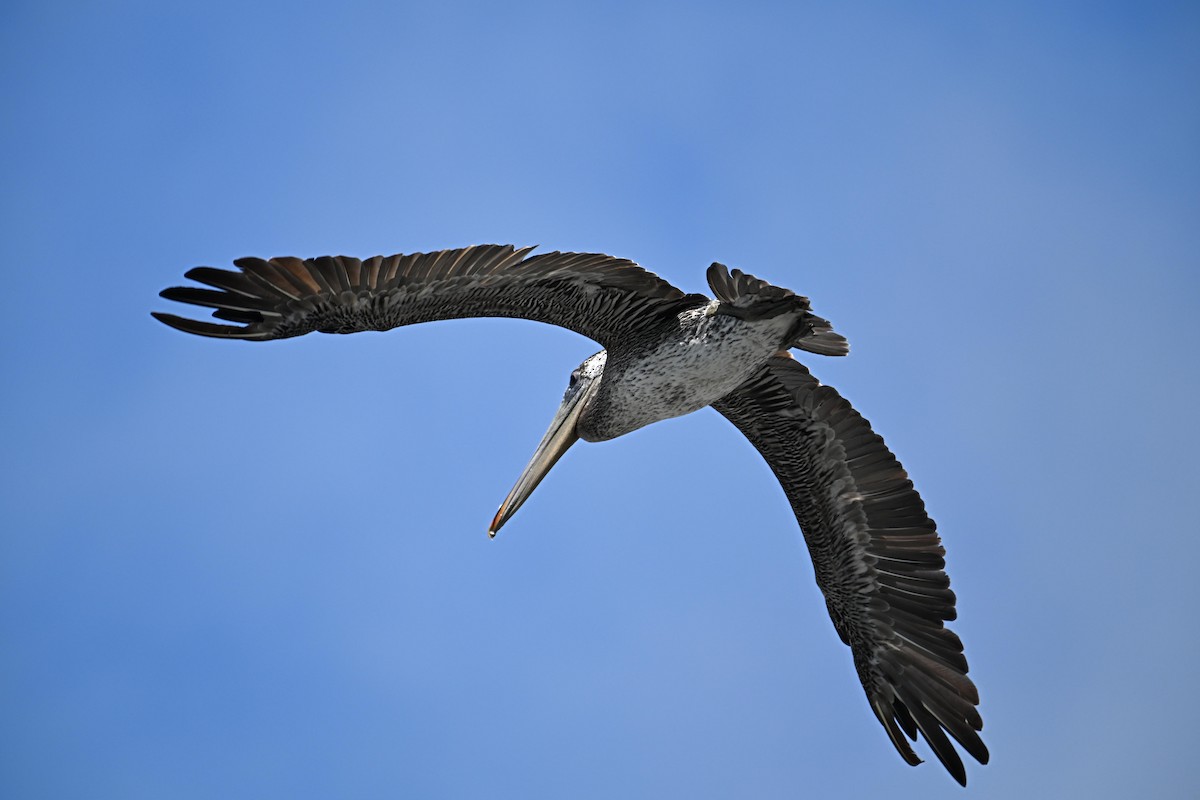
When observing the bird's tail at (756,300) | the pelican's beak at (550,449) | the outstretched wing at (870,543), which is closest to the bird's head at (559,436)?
the pelican's beak at (550,449)

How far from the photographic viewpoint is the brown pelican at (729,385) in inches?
369

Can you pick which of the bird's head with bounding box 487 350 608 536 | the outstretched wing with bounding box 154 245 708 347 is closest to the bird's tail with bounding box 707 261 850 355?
A: the outstretched wing with bounding box 154 245 708 347

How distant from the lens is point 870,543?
40.3 ft

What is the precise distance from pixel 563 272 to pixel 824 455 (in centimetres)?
375

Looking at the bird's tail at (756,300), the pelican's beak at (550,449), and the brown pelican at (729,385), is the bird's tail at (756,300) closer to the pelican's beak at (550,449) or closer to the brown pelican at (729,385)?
the brown pelican at (729,385)


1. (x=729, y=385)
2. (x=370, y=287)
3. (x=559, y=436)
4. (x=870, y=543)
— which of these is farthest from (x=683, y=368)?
(x=870, y=543)

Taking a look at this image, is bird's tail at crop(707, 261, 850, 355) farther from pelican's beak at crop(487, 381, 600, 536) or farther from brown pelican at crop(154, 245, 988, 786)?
pelican's beak at crop(487, 381, 600, 536)

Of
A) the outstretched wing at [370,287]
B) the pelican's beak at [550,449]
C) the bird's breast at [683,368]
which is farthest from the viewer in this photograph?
the pelican's beak at [550,449]

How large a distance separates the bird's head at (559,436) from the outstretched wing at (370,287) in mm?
1617

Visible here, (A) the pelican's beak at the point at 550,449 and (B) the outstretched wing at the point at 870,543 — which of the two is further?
(B) the outstretched wing at the point at 870,543

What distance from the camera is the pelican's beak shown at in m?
11.2

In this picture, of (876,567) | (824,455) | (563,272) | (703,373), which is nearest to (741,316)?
(703,373)

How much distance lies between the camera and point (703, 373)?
10.7 metres

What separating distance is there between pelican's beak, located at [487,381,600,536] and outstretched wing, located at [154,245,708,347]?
1681mm
